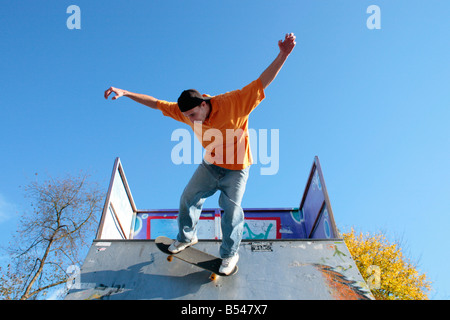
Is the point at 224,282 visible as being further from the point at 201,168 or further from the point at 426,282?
the point at 426,282

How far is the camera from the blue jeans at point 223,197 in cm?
360

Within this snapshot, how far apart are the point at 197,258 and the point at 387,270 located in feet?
70.9

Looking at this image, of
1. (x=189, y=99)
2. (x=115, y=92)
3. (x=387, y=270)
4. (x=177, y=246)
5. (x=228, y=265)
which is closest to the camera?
(x=189, y=99)

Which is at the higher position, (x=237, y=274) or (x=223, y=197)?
(x=223, y=197)

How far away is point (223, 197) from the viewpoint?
12.1 feet

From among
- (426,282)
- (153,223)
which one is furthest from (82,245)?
(426,282)

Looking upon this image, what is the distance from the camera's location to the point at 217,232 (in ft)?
23.0

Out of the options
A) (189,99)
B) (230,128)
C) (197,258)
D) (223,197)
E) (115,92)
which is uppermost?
(115,92)

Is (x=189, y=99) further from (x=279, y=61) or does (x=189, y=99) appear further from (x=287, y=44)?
(x=287, y=44)

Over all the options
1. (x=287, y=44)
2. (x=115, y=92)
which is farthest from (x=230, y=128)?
(x=115, y=92)
